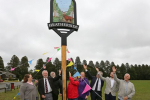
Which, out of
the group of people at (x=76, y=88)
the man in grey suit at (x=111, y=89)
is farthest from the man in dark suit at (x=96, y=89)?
the man in grey suit at (x=111, y=89)

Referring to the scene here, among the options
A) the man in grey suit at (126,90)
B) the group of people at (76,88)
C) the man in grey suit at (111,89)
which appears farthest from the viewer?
the man in grey suit at (111,89)

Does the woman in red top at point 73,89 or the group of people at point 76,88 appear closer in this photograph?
the group of people at point 76,88

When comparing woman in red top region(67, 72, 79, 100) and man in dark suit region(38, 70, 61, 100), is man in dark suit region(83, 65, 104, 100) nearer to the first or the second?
woman in red top region(67, 72, 79, 100)

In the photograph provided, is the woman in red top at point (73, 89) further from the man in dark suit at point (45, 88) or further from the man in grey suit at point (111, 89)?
the man in grey suit at point (111, 89)

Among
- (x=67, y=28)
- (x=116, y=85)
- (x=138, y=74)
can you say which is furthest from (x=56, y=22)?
(x=138, y=74)

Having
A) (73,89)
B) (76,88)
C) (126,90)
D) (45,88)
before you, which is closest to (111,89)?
(126,90)

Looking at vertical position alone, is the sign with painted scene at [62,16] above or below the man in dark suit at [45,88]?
above

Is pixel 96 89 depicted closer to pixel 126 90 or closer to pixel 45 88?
pixel 126 90

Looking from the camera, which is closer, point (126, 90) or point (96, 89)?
point (126, 90)

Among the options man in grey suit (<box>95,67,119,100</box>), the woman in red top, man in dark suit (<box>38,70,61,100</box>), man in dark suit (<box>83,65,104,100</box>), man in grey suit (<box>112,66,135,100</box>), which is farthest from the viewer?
man in dark suit (<box>83,65,104,100</box>)

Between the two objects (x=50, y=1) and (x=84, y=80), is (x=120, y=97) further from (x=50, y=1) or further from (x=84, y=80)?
(x=50, y=1)

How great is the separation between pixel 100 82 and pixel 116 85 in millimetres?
827

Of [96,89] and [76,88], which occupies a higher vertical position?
[76,88]

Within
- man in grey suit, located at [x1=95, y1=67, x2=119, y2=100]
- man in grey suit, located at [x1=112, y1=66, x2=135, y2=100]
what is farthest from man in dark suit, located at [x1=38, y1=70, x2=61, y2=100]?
man in grey suit, located at [x1=112, y1=66, x2=135, y2=100]
